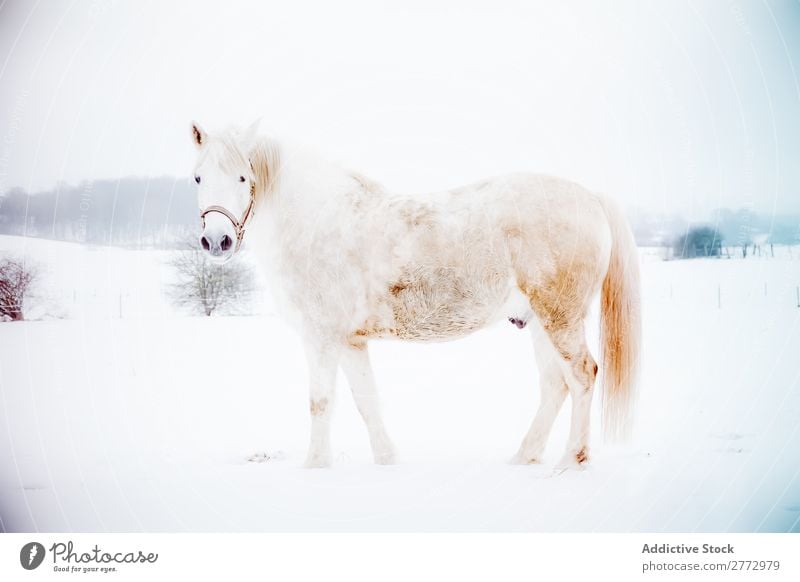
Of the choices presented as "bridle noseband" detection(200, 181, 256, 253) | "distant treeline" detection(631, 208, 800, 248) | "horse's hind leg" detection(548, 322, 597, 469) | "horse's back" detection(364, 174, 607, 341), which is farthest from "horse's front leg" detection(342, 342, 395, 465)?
"distant treeline" detection(631, 208, 800, 248)

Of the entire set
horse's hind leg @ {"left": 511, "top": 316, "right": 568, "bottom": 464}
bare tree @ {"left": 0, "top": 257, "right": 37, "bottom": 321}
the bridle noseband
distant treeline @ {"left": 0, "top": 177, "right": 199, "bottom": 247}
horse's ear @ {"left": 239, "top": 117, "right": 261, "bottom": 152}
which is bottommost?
horse's hind leg @ {"left": 511, "top": 316, "right": 568, "bottom": 464}

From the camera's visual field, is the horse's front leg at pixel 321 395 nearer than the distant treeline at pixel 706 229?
Yes

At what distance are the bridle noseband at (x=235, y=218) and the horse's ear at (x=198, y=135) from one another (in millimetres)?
280

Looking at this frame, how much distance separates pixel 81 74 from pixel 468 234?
2.50m

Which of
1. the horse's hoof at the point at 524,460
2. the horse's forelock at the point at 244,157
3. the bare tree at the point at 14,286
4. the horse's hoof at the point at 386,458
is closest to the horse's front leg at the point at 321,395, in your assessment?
the horse's hoof at the point at 386,458

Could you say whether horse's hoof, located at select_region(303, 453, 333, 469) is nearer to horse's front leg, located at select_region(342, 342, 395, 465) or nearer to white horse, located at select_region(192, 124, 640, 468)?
white horse, located at select_region(192, 124, 640, 468)

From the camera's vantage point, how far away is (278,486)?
2.94 m

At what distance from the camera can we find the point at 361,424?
3.42 meters

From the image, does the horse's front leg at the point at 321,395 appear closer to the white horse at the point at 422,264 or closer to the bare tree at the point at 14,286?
the white horse at the point at 422,264

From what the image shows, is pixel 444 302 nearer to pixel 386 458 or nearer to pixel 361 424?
pixel 386 458

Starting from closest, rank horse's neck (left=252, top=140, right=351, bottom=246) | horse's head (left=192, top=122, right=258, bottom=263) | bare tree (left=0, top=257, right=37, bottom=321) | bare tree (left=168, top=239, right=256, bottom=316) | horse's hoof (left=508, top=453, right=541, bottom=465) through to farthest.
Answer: horse's head (left=192, top=122, right=258, bottom=263), horse's neck (left=252, top=140, right=351, bottom=246), horse's hoof (left=508, top=453, right=541, bottom=465), bare tree (left=0, top=257, right=37, bottom=321), bare tree (left=168, top=239, right=256, bottom=316)

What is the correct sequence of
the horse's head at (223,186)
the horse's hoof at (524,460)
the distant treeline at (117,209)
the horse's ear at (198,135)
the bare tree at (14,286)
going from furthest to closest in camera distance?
the distant treeline at (117,209) < the bare tree at (14,286) < the horse's hoof at (524,460) < the horse's ear at (198,135) < the horse's head at (223,186)

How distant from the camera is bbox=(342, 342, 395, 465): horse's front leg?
115 inches

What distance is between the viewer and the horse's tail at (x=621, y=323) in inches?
114
